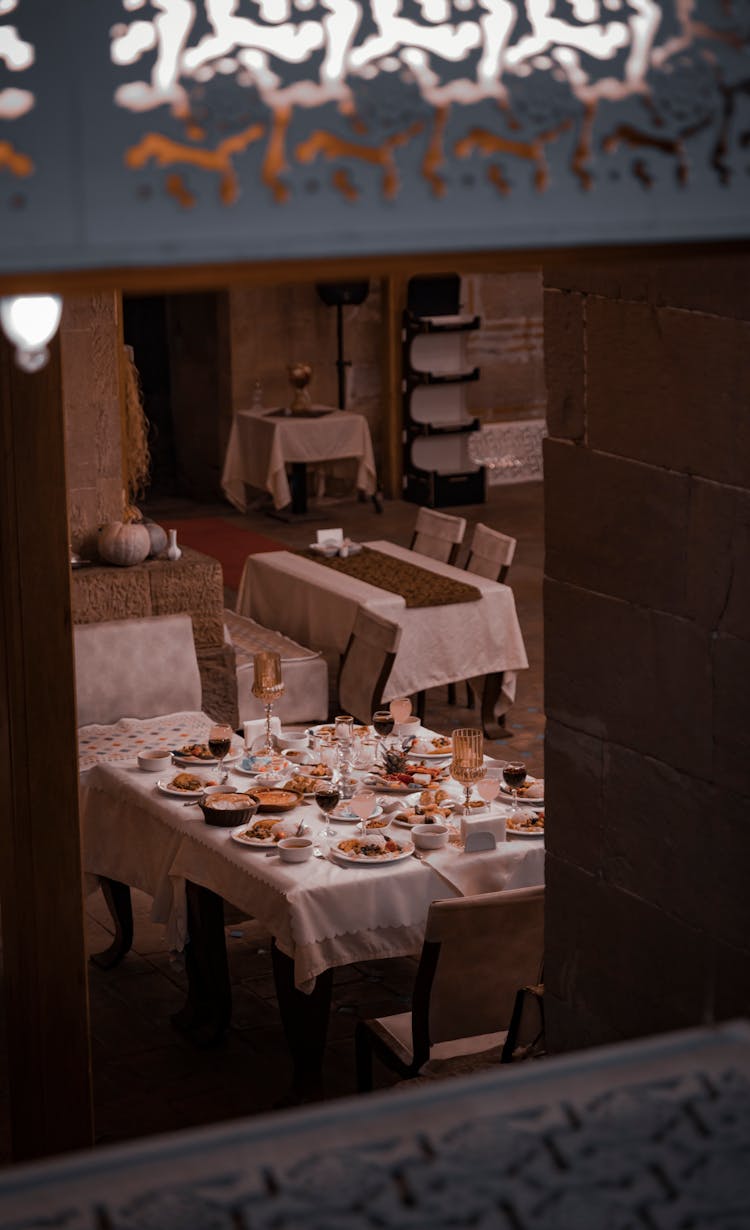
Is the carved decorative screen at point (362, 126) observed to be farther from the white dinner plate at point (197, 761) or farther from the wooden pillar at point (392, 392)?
the wooden pillar at point (392, 392)

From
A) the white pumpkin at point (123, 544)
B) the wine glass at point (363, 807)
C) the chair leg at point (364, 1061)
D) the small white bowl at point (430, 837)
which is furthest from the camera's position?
the white pumpkin at point (123, 544)

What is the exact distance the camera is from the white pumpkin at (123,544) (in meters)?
7.68

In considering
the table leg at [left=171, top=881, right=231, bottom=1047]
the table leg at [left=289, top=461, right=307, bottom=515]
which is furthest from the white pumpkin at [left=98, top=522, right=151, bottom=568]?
the table leg at [left=289, top=461, right=307, bottom=515]

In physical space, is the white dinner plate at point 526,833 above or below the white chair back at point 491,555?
below

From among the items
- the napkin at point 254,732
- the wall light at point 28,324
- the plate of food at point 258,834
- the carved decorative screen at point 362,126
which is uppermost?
the carved decorative screen at point 362,126

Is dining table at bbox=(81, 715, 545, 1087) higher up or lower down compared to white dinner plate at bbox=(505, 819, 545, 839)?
lower down

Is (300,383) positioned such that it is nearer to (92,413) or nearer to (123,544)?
(92,413)

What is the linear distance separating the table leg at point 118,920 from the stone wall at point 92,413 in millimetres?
2118

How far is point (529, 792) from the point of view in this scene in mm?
5391

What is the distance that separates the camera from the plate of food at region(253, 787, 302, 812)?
5.31m

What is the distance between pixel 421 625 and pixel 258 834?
3.15 metres

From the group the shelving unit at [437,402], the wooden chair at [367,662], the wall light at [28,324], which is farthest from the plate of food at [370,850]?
the shelving unit at [437,402]

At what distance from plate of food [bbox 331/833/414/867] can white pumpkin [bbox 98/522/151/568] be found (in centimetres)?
298

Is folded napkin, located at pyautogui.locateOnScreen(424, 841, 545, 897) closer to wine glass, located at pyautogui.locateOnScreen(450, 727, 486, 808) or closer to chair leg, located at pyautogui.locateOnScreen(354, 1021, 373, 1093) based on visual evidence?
wine glass, located at pyautogui.locateOnScreen(450, 727, 486, 808)
